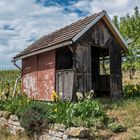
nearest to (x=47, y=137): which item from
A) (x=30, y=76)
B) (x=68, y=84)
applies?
(x=68, y=84)

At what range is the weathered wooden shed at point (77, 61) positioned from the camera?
13781mm

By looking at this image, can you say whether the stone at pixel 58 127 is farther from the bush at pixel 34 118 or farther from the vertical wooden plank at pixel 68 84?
the vertical wooden plank at pixel 68 84

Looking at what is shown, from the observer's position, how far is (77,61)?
1388cm

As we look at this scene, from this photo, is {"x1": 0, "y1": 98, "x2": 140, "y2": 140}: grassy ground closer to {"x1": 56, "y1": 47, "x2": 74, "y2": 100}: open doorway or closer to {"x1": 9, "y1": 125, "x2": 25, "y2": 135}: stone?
{"x1": 9, "y1": 125, "x2": 25, "y2": 135}: stone

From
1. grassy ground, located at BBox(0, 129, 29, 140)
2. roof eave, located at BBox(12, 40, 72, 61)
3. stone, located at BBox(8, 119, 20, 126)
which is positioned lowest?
grassy ground, located at BBox(0, 129, 29, 140)

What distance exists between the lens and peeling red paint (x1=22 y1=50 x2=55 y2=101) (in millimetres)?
15208

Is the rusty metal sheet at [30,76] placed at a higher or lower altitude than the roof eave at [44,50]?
lower

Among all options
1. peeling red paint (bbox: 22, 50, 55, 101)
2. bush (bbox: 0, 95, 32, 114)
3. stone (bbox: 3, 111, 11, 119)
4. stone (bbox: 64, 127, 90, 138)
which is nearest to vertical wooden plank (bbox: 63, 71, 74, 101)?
peeling red paint (bbox: 22, 50, 55, 101)

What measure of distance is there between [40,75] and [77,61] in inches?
124

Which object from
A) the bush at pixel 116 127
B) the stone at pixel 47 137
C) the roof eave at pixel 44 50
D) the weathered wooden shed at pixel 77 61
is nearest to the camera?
the bush at pixel 116 127

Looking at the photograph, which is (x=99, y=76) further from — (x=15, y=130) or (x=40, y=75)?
(x=15, y=130)

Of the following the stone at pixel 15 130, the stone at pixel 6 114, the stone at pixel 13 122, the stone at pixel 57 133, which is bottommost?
the stone at pixel 15 130

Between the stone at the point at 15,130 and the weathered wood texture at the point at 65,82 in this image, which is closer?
the stone at the point at 15,130

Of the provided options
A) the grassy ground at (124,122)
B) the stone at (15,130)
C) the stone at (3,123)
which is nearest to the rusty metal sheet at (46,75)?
the stone at (3,123)
